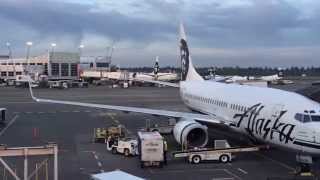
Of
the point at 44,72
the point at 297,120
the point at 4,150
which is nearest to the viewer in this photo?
the point at 4,150

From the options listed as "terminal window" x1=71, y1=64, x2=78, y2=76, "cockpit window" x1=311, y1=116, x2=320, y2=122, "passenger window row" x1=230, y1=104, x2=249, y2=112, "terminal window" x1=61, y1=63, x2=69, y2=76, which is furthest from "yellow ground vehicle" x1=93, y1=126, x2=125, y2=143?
"terminal window" x1=71, y1=64, x2=78, y2=76

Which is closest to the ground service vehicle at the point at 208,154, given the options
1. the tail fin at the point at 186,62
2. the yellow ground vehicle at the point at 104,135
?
the yellow ground vehicle at the point at 104,135

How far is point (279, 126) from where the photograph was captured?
963 inches

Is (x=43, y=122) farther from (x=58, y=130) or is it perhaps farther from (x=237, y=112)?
(x=237, y=112)

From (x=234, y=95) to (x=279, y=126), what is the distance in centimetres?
815

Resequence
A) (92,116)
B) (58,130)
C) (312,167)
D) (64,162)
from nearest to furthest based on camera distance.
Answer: (312,167) < (64,162) < (58,130) < (92,116)

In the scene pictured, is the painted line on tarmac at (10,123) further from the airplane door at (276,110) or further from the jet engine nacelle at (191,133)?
the airplane door at (276,110)

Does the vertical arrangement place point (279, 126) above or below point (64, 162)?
above

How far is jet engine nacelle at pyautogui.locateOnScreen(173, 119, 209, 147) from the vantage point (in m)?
30.2

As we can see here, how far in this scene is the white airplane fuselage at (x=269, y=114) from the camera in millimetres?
22859

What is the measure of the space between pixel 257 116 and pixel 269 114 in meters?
1.26

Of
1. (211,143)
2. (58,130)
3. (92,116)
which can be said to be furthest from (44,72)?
(211,143)

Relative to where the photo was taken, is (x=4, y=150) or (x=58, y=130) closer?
(x=4, y=150)

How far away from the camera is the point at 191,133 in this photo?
30641 millimetres
